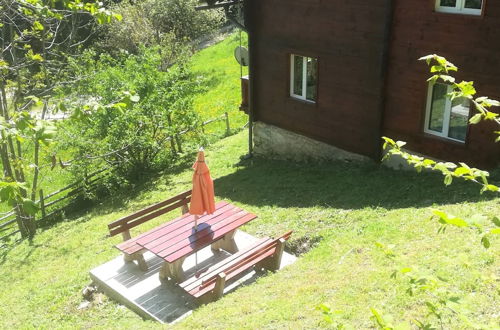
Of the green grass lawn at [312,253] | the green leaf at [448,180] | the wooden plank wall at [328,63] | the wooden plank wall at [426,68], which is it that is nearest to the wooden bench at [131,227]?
the green grass lawn at [312,253]

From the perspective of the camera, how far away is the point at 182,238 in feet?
29.1

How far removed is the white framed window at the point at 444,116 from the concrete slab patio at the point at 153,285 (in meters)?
4.55

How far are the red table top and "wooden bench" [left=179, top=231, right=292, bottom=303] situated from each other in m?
0.48

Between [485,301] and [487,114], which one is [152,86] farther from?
[487,114]

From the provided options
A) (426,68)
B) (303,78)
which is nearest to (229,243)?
(426,68)

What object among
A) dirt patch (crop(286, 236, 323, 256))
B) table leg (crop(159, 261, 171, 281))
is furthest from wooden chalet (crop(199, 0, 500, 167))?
table leg (crop(159, 261, 171, 281))

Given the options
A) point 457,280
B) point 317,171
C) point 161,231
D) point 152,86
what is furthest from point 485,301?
point 152,86

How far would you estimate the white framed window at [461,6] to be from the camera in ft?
32.6

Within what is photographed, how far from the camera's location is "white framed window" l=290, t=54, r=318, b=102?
13812 mm

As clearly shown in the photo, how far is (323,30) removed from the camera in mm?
12852

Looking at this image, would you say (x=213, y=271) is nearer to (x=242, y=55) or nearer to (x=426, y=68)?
(x=426, y=68)

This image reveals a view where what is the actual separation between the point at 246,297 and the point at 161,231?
2128 mm

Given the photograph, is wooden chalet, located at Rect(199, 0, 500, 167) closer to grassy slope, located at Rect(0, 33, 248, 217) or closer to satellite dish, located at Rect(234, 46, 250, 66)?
satellite dish, located at Rect(234, 46, 250, 66)

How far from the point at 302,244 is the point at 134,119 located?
28.1 feet
